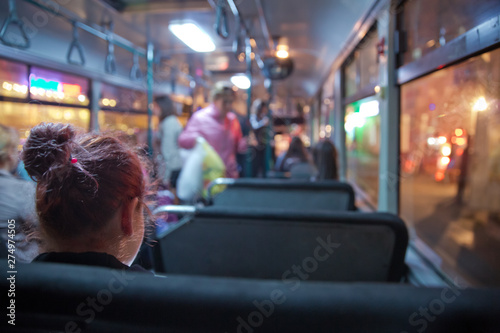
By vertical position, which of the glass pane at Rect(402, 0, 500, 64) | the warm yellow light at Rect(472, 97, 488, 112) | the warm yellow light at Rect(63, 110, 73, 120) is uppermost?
the glass pane at Rect(402, 0, 500, 64)

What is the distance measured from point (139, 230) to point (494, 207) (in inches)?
241

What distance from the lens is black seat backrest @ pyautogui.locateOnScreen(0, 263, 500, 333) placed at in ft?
1.84

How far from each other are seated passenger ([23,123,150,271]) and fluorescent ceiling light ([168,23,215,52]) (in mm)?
3826

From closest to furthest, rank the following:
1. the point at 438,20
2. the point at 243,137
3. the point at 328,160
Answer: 1. the point at 438,20
2. the point at 328,160
3. the point at 243,137

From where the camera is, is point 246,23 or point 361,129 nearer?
point 246,23

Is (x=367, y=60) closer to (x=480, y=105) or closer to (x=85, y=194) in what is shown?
(x=480, y=105)

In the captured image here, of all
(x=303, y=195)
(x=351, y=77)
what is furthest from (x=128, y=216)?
(x=351, y=77)

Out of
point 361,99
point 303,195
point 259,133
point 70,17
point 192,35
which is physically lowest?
point 303,195

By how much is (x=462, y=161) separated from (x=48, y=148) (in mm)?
7188

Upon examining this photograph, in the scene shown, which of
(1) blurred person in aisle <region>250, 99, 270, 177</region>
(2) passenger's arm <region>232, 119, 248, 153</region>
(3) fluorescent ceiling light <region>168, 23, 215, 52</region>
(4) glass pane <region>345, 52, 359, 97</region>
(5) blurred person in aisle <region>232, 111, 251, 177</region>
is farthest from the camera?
(1) blurred person in aisle <region>250, 99, 270, 177</region>

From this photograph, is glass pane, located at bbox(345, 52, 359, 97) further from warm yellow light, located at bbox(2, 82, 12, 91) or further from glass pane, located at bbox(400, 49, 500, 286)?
warm yellow light, located at bbox(2, 82, 12, 91)

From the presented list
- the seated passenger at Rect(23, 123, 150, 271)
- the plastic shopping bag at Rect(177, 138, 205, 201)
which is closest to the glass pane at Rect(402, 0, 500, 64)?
the seated passenger at Rect(23, 123, 150, 271)

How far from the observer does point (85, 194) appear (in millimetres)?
576

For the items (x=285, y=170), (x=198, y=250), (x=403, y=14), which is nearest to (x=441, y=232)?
(x=285, y=170)
